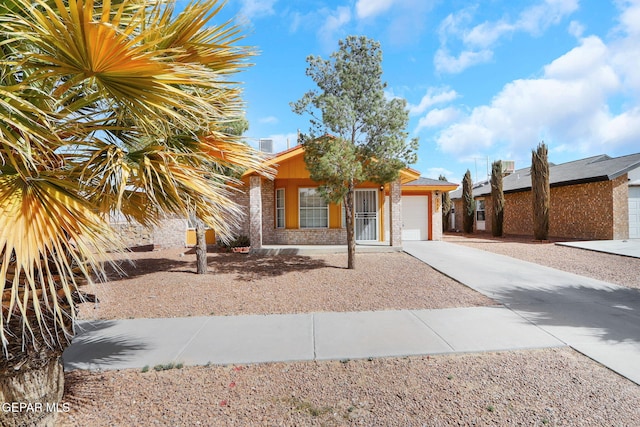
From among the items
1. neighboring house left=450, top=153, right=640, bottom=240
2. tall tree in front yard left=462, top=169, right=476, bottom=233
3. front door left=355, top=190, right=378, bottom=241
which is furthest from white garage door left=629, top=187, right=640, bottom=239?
front door left=355, top=190, right=378, bottom=241

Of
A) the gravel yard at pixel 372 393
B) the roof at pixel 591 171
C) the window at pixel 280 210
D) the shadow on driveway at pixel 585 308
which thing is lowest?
the gravel yard at pixel 372 393

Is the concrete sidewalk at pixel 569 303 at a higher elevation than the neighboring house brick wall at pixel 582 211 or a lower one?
lower

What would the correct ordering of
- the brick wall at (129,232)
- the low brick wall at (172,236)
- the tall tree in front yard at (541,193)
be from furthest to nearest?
1. the tall tree in front yard at (541,193)
2. the low brick wall at (172,236)
3. the brick wall at (129,232)

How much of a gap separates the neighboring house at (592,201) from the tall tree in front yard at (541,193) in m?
1.50

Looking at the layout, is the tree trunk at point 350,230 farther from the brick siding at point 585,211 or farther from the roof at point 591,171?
the brick siding at point 585,211

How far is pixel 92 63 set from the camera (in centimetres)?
189

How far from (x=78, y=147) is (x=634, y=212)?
2078cm

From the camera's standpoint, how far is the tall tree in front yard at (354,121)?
8.20 meters

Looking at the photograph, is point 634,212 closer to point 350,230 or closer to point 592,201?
point 592,201

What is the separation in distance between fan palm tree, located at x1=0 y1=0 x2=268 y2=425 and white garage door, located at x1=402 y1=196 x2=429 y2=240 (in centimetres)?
1405

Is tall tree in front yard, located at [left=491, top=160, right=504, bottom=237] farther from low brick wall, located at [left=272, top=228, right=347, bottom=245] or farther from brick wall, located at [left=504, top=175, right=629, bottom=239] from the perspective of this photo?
low brick wall, located at [left=272, top=228, right=347, bottom=245]

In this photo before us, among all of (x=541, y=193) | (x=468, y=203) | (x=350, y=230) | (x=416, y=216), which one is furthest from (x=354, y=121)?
(x=468, y=203)

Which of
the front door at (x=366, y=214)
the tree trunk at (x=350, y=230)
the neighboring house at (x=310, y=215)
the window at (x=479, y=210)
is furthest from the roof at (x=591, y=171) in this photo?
→ the tree trunk at (x=350, y=230)

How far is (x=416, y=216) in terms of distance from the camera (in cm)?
1623
